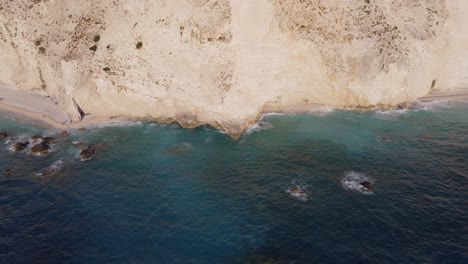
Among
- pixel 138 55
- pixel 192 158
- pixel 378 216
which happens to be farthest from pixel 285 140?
pixel 138 55

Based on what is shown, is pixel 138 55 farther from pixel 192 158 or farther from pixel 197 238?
pixel 197 238

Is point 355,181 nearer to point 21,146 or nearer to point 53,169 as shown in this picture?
point 53,169

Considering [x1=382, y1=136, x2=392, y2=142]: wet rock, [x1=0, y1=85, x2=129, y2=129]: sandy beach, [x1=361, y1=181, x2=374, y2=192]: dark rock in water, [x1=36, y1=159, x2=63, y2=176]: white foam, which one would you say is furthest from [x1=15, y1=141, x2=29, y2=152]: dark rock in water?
[x1=382, y1=136, x2=392, y2=142]: wet rock

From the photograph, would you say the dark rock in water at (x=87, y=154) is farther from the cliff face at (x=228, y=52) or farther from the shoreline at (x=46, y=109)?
the cliff face at (x=228, y=52)

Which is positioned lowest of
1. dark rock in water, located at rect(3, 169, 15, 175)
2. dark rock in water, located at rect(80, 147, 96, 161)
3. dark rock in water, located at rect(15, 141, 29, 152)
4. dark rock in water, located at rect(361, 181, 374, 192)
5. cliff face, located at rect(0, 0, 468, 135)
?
dark rock in water, located at rect(3, 169, 15, 175)

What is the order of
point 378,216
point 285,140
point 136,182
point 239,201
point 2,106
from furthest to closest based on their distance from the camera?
point 2,106
point 285,140
point 136,182
point 239,201
point 378,216

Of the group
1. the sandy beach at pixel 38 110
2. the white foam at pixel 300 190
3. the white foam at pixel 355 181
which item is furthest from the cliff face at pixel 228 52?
the white foam at pixel 355 181

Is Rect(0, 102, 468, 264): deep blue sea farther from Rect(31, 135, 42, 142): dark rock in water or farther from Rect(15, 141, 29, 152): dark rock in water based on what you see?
Rect(31, 135, 42, 142): dark rock in water
